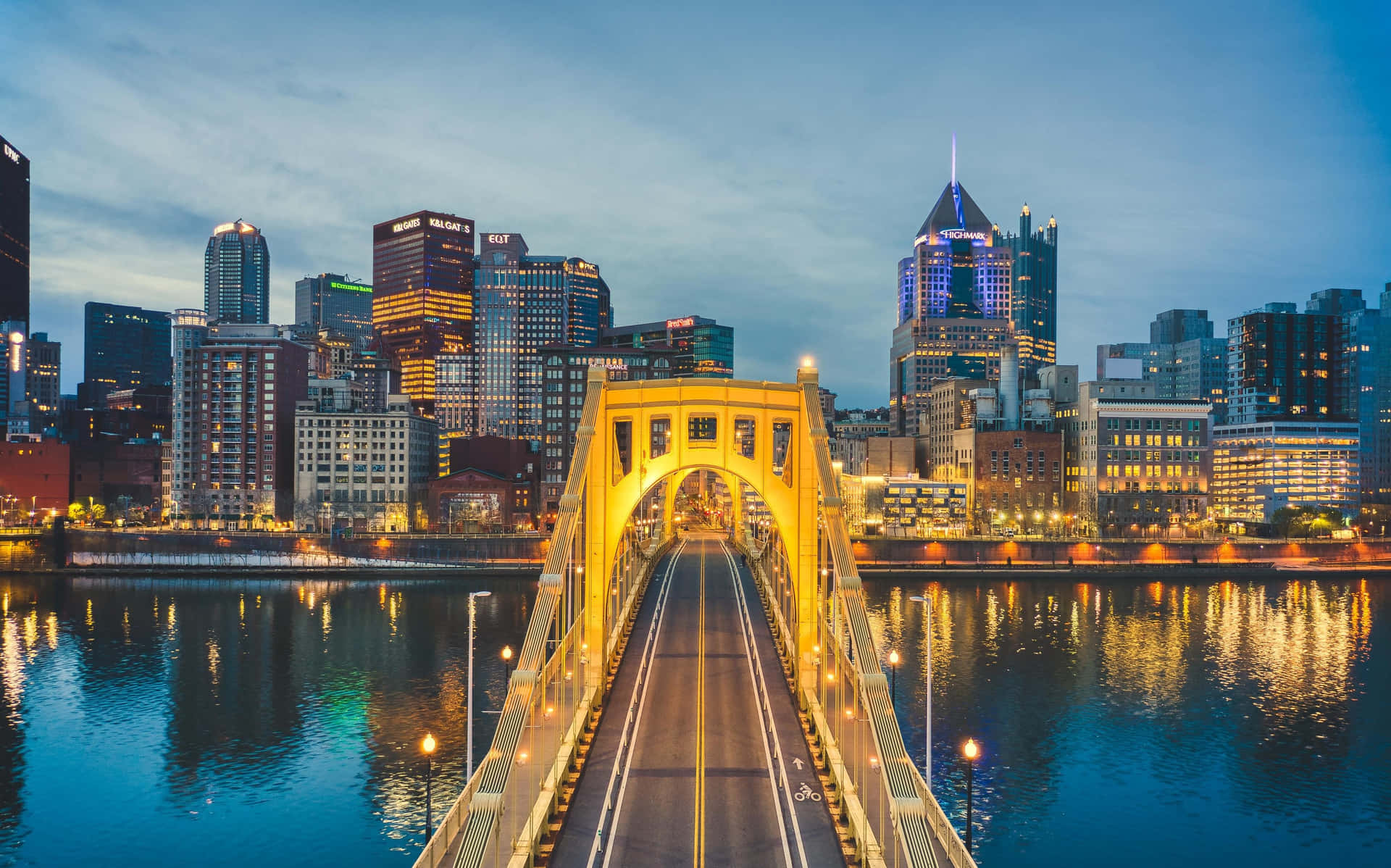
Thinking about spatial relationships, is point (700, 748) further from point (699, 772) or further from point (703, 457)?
point (703, 457)

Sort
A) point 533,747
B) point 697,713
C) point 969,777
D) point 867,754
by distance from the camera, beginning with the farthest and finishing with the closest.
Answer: point 697,713
point 867,754
point 969,777
point 533,747

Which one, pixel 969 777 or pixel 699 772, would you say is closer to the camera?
pixel 699 772

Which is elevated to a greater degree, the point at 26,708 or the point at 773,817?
the point at 773,817

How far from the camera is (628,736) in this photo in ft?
129

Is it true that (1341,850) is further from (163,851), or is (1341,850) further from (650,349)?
(650,349)

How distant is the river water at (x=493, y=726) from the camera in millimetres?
42375

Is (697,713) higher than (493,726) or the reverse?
higher

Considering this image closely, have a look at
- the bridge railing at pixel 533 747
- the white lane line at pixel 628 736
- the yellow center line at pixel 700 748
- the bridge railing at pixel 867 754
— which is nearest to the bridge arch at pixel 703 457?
the bridge railing at pixel 533 747

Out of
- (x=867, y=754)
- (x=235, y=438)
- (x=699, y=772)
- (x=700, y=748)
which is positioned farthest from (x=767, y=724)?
(x=235, y=438)

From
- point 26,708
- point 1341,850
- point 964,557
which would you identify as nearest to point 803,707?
point 1341,850

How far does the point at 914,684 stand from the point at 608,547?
2553 centimetres

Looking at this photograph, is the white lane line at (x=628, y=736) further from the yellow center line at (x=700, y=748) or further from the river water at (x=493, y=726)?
the river water at (x=493, y=726)

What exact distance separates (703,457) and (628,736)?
15.8 m

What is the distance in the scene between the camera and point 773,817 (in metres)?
31.5
